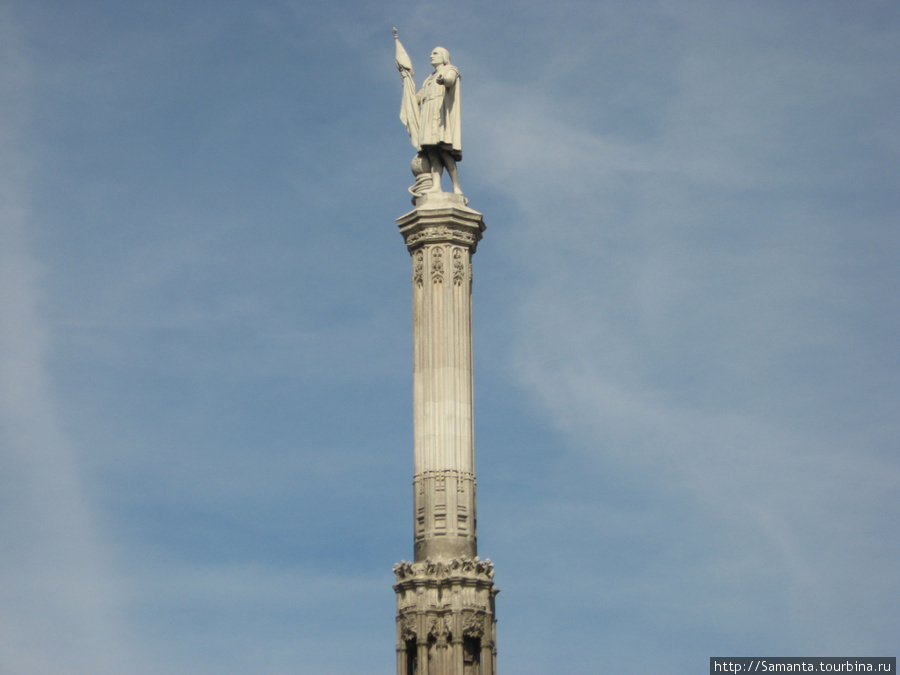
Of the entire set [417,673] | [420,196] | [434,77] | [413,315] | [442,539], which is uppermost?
[434,77]

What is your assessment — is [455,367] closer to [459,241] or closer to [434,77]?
[459,241]

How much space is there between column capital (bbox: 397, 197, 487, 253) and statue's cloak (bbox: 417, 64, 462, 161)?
1403mm

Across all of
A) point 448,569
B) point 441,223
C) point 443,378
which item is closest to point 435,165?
point 441,223

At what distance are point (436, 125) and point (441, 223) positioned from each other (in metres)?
2.81

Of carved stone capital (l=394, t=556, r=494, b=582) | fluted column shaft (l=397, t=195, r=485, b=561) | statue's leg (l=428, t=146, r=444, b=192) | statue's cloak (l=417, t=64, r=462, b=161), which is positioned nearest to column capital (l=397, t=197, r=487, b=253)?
fluted column shaft (l=397, t=195, r=485, b=561)

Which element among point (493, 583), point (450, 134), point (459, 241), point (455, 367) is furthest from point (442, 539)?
point (450, 134)

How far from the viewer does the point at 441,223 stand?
47.3 m

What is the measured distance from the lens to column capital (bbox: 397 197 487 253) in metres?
47.2

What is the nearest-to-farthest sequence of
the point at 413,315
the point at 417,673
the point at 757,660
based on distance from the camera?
the point at 417,673 → the point at 413,315 → the point at 757,660

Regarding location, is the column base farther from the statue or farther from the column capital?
the statue

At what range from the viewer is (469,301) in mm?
47125

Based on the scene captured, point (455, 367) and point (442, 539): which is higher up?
point (455, 367)

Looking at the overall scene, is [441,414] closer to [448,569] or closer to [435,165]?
[448,569]

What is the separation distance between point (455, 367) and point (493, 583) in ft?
18.3
